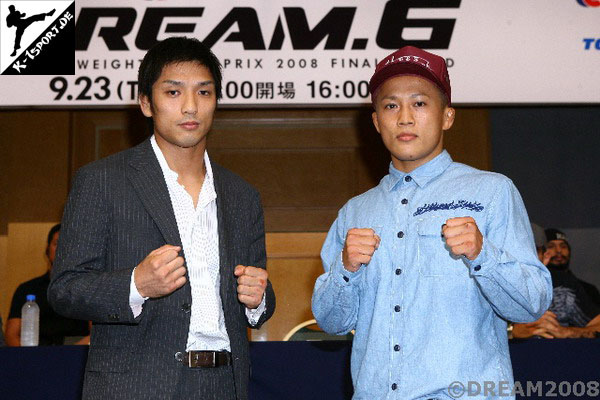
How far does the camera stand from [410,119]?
2.20 meters

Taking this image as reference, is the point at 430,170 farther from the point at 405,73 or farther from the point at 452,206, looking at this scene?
the point at 405,73

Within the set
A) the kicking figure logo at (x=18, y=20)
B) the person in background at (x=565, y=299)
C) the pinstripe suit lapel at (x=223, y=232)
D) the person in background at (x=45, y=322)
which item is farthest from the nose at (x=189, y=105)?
the person in background at (x=45, y=322)

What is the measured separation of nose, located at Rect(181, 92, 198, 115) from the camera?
2.25m

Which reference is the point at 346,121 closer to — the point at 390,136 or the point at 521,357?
the point at 521,357

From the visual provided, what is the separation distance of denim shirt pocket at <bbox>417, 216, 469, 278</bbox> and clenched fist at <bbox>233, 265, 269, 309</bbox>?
440mm

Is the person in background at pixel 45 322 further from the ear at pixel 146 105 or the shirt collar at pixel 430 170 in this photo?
the shirt collar at pixel 430 170

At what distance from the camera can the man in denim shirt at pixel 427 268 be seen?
1913 millimetres

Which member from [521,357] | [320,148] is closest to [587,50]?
[521,357]

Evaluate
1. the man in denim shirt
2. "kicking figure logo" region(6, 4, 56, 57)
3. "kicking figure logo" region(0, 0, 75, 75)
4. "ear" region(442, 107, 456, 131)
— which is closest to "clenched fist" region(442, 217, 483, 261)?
the man in denim shirt

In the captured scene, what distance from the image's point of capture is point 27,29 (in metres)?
4.00

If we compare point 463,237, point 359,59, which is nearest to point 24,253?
point 359,59

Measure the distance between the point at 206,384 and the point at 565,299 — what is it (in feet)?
10.6

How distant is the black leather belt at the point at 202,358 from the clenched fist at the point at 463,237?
69cm

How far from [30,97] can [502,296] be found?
2.76m
